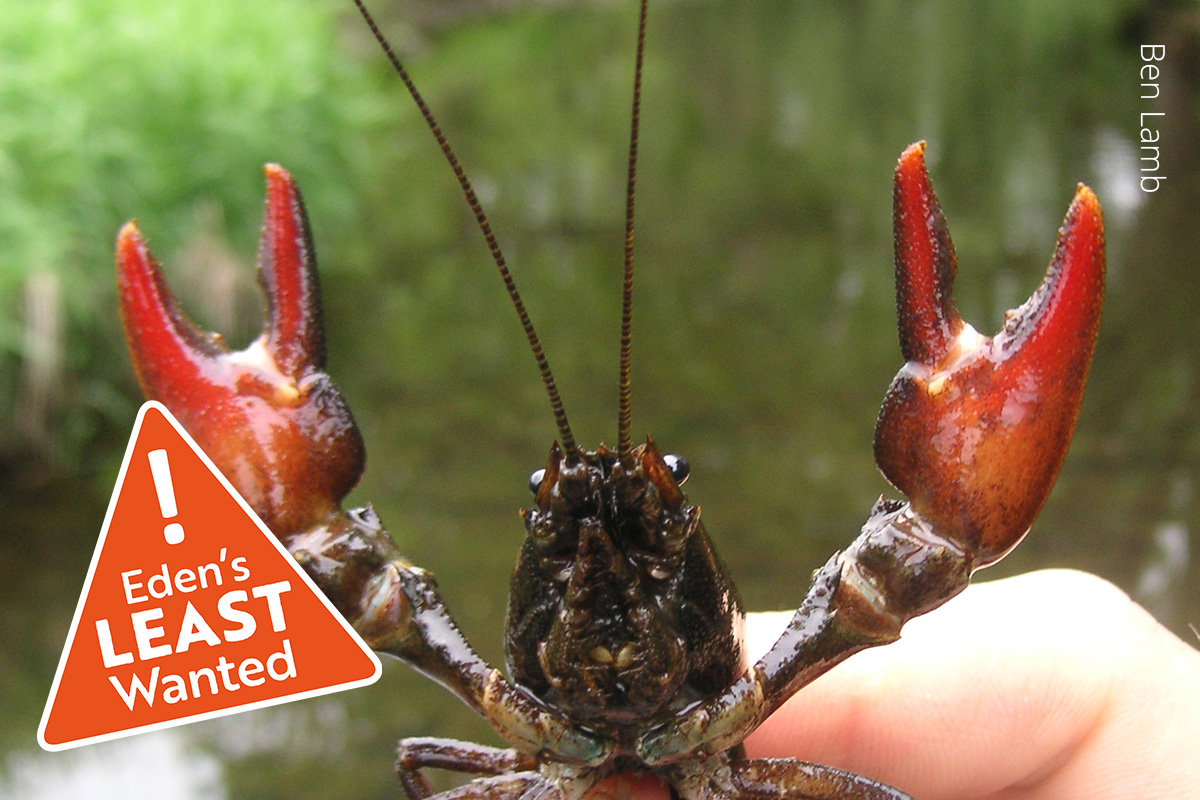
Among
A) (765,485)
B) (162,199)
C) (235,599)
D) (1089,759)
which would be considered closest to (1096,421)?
(765,485)

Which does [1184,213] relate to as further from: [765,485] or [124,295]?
[124,295]

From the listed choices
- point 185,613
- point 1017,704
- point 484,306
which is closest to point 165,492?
point 185,613

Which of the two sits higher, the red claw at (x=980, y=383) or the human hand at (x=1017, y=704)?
the red claw at (x=980, y=383)

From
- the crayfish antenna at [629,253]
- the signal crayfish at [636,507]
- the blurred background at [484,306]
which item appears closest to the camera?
the crayfish antenna at [629,253]

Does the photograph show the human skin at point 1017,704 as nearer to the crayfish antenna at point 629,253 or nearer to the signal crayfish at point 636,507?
the signal crayfish at point 636,507

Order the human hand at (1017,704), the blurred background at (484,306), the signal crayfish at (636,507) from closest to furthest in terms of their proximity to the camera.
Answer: the signal crayfish at (636,507) < the human hand at (1017,704) < the blurred background at (484,306)

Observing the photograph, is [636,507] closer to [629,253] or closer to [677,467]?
[677,467]

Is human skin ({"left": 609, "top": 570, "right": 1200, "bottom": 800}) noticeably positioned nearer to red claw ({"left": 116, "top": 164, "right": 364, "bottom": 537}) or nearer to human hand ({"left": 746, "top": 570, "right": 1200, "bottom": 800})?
human hand ({"left": 746, "top": 570, "right": 1200, "bottom": 800})

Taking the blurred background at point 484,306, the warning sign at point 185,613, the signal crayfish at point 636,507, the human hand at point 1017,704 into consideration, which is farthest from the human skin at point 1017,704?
the blurred background at point 484,306
